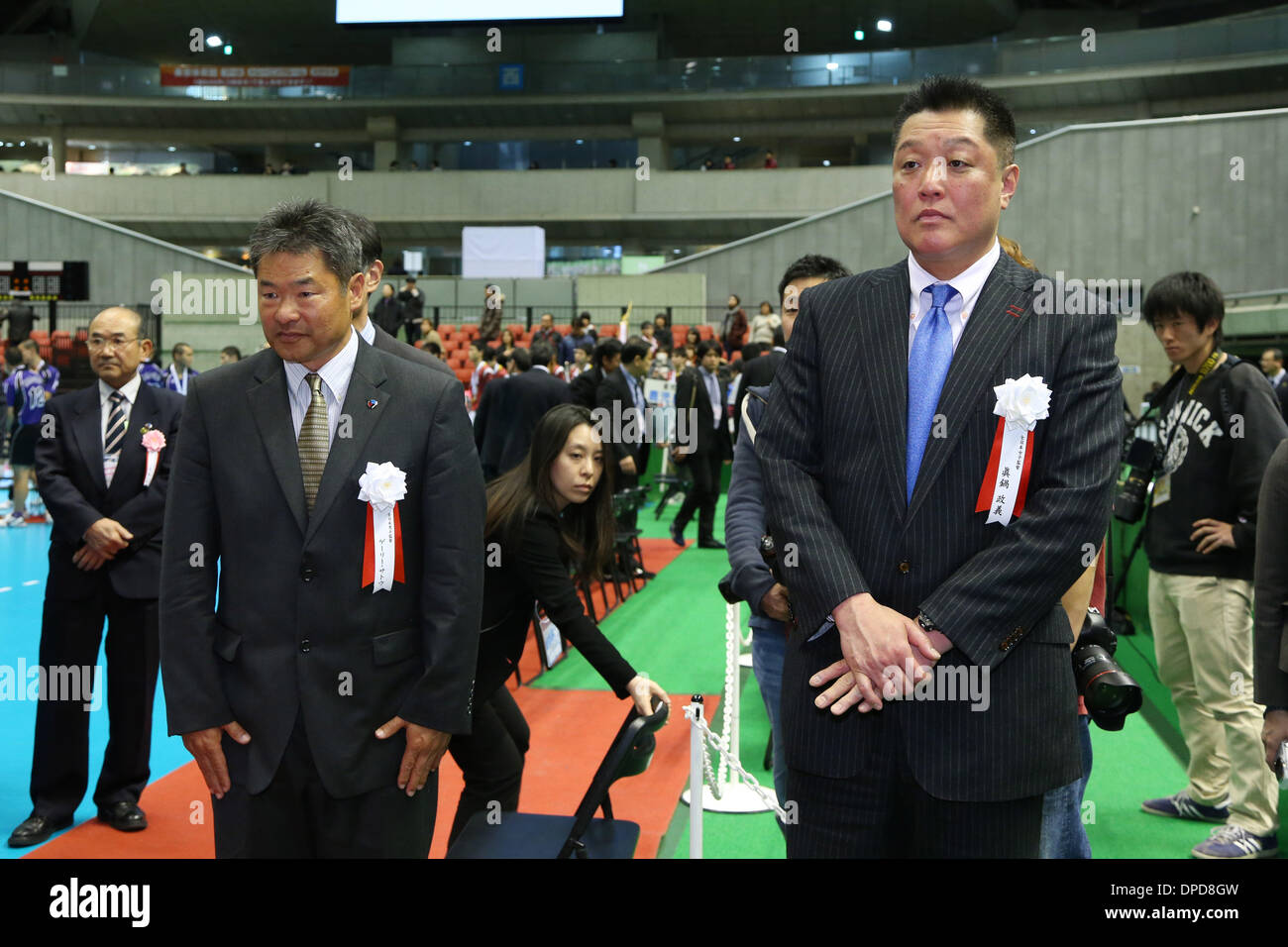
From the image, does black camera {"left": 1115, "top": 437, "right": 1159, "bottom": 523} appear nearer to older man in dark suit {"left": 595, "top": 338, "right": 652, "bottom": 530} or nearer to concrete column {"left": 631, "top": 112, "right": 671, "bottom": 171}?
older man in dark suit {"left": 595, "top": 338, "right": 652, "bottom": 530}

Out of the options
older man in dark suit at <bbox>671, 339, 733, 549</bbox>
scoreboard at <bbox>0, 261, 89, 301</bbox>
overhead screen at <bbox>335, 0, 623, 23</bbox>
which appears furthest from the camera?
overhead screen at <bbox>335, 0, 623, 23</bbox>

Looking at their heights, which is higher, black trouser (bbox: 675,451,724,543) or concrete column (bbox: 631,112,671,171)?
concrete column (bbox: 631,112,671,171)

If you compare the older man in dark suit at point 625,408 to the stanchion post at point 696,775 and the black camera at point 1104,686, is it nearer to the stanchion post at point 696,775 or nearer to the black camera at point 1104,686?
the stanchion post at point 696,775

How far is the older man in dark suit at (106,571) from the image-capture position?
3.95m

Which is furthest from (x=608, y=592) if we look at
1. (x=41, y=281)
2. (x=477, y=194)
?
(x=477, y=194)

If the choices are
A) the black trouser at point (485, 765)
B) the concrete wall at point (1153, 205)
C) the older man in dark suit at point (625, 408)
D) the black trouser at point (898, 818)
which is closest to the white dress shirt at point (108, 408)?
the black trouser at point (485, 765)

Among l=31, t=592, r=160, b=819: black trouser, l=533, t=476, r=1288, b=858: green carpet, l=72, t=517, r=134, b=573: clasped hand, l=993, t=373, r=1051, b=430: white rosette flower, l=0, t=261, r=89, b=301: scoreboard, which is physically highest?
l=0, t=261, r=89, b=301: scoreboard

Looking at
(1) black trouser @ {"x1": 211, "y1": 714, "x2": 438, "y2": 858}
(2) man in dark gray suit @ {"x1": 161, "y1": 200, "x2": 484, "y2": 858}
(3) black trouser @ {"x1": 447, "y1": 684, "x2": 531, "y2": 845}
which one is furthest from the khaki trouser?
(1) black trouser @ {"x1": 211, "y1": 714, "x2": 438, "y2": 858}

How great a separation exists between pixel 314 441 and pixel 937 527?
126 cm

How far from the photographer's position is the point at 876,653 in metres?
1.67

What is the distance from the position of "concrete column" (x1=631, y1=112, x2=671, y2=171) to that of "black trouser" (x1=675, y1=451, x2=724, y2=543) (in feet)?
61.6

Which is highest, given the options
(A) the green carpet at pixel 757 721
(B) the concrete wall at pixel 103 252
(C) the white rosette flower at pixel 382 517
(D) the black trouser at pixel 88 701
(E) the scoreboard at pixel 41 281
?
(B) the concrete wall at pixel 103 252

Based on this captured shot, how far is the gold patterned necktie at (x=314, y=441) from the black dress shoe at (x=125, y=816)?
237 cm

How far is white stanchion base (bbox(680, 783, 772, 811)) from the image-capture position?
4.27 metres
